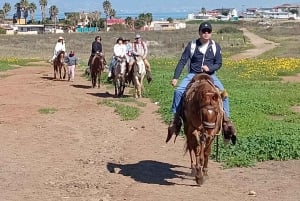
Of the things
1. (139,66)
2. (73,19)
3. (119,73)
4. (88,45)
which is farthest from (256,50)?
(73,19)

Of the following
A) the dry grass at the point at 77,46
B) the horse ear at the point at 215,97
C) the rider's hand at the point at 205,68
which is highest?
the rider's hand at the point at 205,68

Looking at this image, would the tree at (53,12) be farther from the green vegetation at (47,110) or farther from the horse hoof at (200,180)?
the horse hoof at (200,180)

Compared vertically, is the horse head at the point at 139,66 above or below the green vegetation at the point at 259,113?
above

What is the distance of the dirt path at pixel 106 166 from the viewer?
8773mm

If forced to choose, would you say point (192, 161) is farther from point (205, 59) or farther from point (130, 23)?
point (130, 23)

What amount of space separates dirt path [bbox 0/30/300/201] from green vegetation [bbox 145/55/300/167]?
0.42 m

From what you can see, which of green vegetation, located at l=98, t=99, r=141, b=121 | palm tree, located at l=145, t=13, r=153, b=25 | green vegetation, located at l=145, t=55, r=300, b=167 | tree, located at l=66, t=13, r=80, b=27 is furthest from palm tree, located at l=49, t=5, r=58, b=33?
green vegetation, located at l=98, t=99, r=141, b=121

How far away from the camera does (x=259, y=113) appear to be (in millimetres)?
16297

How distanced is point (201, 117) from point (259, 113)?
8255 mm

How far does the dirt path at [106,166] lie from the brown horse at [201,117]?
506 millimetres

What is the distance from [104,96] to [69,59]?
21.7 ft

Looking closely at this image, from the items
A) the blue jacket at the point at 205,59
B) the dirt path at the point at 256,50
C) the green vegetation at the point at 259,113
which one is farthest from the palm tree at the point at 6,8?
the blue jacket at the point at 205,59

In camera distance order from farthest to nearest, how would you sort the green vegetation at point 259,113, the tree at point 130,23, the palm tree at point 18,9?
the palm tree at point 18,9 → the tree at point 130,23 → the green vegetation at point 259,113

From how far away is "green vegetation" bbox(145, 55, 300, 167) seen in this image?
11000 mm
